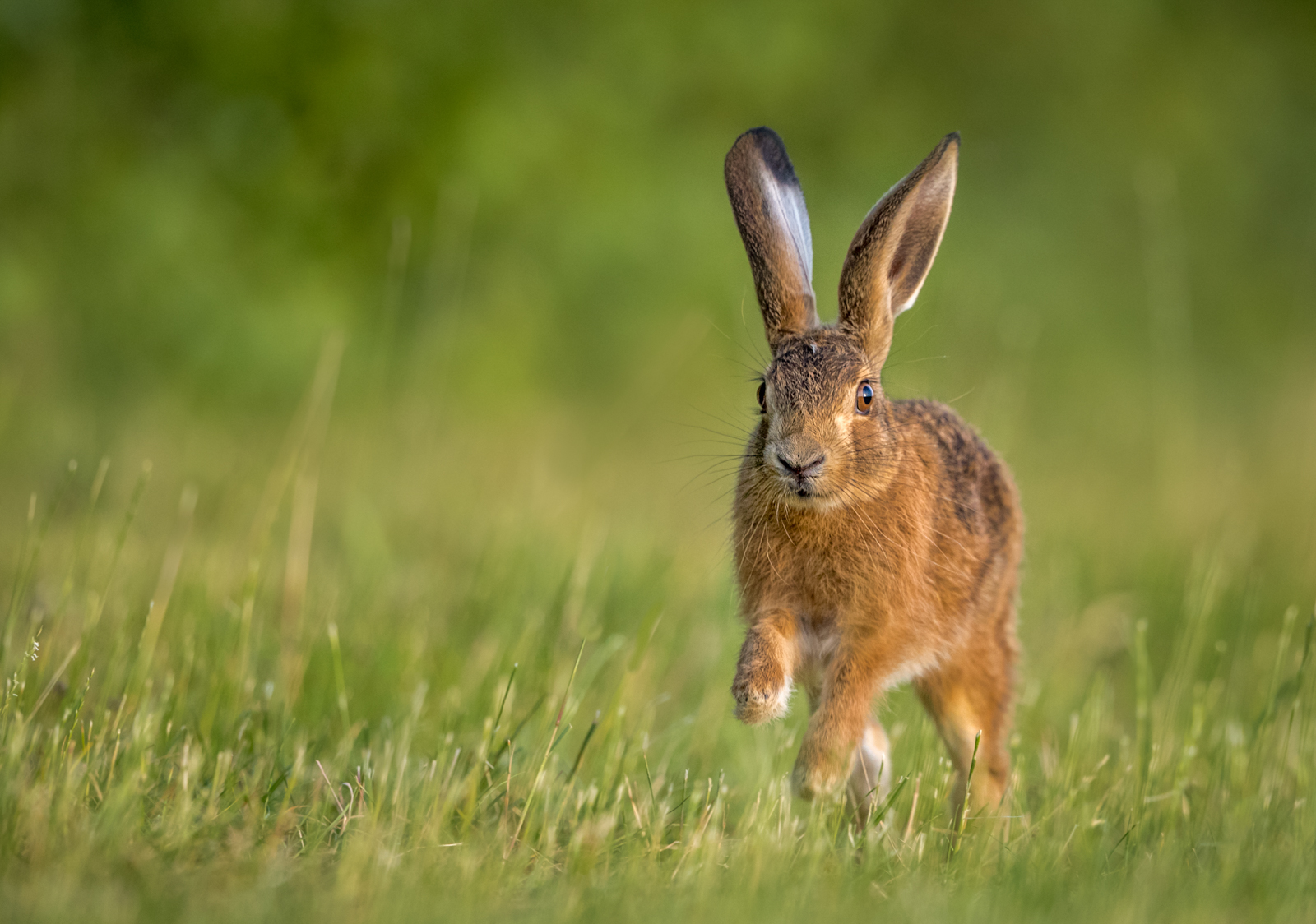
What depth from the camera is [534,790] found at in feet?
10.7

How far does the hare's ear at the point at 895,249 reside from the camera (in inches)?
149

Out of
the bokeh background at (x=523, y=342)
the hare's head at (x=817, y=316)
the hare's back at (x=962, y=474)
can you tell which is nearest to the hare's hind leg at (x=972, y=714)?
the hare's back at (x=962, y=474)

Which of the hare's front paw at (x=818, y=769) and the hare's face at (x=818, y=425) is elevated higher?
the hare's face at (x=818, y=425)

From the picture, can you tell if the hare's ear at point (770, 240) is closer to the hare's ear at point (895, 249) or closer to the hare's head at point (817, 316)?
the hare's head at point (817, 316)

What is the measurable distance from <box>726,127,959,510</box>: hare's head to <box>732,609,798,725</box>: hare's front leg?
353 millimetres

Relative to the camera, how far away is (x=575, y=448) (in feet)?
30.1

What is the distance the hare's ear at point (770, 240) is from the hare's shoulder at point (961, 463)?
0.43 metres

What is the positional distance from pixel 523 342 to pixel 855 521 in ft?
25.1

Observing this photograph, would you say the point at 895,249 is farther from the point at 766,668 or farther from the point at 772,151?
the point at 766,668

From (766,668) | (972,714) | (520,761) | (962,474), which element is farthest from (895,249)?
(520,761)

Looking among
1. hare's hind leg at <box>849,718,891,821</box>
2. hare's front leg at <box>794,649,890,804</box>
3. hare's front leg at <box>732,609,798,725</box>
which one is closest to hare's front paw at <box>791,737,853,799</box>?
hare's front leg at <box>794,649,890,804</box>

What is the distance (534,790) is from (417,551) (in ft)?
10.8

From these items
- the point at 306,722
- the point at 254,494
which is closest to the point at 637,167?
the point at 254,494

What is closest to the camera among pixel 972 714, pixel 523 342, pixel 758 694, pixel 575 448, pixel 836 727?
pixel 758 694
